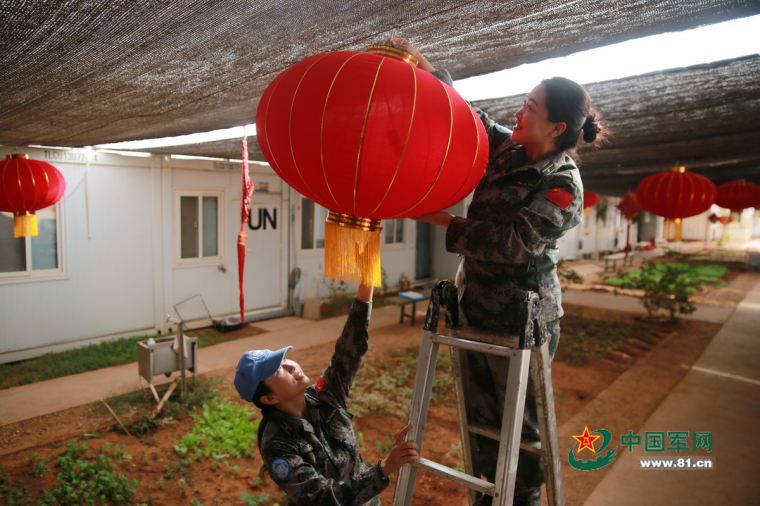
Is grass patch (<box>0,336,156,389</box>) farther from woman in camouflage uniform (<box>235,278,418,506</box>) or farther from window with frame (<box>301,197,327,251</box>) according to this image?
woman in camouflage uniform (<box>235,278,418,506</box>)

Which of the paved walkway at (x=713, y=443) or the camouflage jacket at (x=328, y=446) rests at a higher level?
the camouflage jacket at (x=328, y=446)

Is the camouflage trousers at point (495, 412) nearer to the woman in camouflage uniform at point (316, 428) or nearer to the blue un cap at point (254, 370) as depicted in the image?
the woman in camouflage uniform at point (316, 428)

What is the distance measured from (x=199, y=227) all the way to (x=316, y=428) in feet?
24.3

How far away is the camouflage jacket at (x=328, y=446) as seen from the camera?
1.83 m

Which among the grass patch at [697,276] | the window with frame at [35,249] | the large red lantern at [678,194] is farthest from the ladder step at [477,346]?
the grass patch at [697,276]

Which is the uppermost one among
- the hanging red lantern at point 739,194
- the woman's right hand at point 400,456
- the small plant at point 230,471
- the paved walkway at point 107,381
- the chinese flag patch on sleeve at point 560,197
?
the hanging red lantern at point 739,194

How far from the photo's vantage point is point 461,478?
183cm

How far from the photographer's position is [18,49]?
2336 mm

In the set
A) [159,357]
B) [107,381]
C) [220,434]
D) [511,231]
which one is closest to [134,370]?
[107,381]

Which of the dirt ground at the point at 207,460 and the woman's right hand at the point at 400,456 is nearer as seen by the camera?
the woman's right hand at the point at 400,456

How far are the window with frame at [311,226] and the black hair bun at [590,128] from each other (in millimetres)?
8672

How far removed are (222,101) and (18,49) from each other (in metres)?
1.46

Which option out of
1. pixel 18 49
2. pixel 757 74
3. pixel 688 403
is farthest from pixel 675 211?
pixel 18 49

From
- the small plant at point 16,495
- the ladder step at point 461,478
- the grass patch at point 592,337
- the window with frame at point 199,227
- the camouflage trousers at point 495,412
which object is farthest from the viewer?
the window with frame at point 199,227
